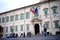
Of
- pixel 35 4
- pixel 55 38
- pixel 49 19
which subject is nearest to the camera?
pixel 55 38

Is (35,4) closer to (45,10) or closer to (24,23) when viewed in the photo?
(45,10)

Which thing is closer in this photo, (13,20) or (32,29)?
(32,29)

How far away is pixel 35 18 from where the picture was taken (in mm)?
32406

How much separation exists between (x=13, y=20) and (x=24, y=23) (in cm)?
440

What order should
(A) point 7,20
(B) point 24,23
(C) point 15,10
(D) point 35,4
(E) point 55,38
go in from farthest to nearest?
(A) point 7,20, (C) point 15,10, (B) point 24,23, (D) point 35,4, (E) point 55,38

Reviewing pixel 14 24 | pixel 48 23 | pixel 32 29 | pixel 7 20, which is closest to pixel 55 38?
pixel 48 23

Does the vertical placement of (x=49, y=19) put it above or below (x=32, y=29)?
above

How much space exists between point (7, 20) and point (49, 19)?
14005mm

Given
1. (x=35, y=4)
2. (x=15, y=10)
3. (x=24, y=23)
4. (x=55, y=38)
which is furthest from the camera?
(x=15, y=10)

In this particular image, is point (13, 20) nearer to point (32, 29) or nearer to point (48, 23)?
point (32, 29)

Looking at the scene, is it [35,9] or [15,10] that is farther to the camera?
[15,10]

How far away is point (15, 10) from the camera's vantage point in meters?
37.5

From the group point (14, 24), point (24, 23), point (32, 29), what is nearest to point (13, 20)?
point (14, 24)

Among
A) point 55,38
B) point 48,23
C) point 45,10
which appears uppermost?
point 45,10
